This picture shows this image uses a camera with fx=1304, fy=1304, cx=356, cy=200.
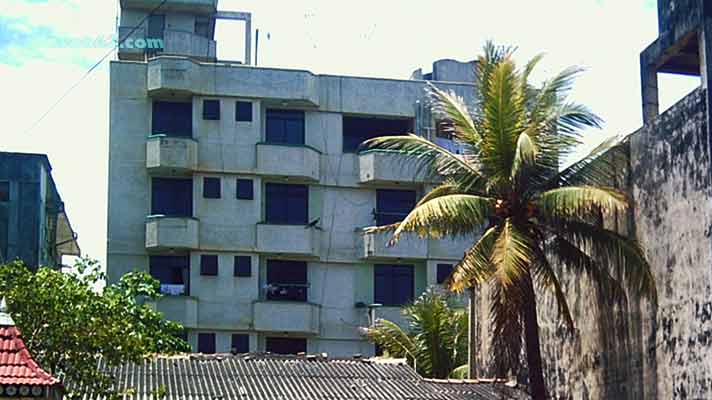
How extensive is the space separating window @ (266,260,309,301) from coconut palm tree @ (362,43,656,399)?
19.2m

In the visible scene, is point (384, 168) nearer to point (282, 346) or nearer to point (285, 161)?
point (285, 161)

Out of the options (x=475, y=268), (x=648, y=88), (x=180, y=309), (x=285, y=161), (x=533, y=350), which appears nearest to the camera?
(x=475, y=268)

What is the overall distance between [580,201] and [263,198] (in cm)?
2236

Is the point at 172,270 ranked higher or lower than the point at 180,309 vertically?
higher

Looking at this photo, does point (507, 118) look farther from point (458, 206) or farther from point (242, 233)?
point (242, 233)

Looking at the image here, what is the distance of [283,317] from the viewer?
4153 centimetres

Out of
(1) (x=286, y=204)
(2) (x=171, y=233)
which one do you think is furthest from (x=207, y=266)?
(1) (x=286, y=204)

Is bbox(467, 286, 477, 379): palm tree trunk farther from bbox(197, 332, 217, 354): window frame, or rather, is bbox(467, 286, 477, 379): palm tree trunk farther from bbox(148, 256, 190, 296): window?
bbox(148, 256, 190, 296): window

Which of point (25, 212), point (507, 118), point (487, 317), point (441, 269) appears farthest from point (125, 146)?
point (507, 118)

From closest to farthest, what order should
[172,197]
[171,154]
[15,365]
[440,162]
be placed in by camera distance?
[15,365]
[440,162]
[171,154]
[172,197]

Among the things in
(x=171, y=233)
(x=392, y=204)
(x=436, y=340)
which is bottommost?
(x=436, y=340)

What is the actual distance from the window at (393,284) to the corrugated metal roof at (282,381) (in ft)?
53.9

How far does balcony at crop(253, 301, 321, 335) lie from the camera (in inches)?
1629

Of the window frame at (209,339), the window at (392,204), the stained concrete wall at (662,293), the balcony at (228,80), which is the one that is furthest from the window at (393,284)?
the stained concrete wall at (662,293)
